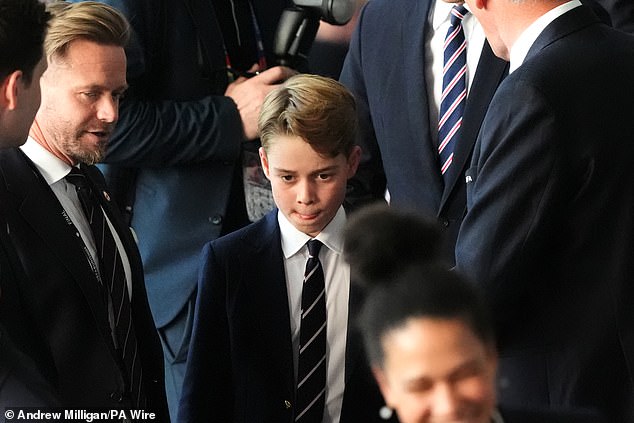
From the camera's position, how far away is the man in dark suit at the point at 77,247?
2.30 metres

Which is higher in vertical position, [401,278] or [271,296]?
[401,278]

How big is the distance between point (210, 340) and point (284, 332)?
16 cm

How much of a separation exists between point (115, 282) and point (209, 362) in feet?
0.88

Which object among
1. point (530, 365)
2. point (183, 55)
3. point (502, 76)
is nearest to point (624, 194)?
point (530, 365)

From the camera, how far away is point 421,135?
2.93 m

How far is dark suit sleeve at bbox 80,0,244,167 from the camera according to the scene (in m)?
3.37

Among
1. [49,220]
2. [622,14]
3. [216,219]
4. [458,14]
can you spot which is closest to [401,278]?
[49,220]

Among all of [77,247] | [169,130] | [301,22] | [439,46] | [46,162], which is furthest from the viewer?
[301,22]

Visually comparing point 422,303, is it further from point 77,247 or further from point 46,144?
point 46,144

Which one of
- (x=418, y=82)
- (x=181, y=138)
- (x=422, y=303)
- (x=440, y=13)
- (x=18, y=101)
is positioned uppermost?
(x=422, y=303)

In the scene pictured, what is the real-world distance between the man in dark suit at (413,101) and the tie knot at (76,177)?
0.80 m

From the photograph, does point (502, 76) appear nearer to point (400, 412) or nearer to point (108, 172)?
point (108, 172)

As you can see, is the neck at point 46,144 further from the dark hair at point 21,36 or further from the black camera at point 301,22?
the black camera at point 301,22

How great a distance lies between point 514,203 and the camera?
7.20ft
